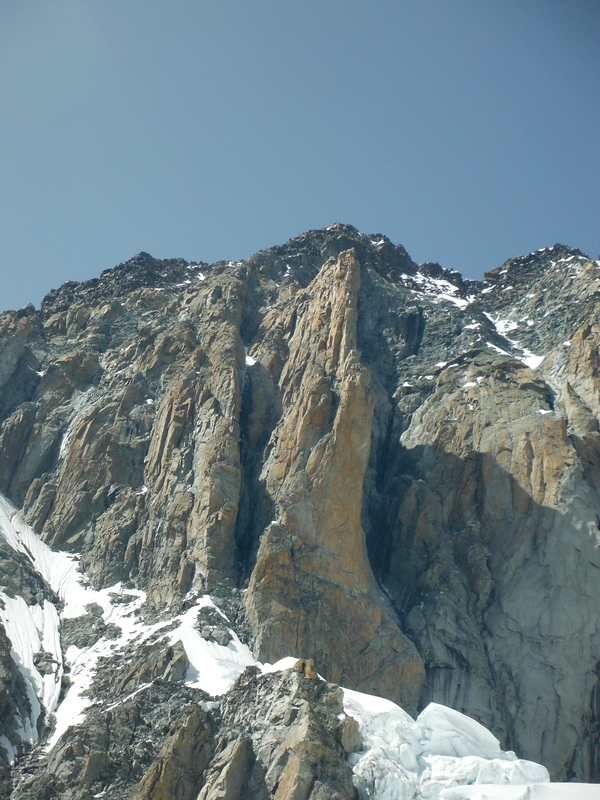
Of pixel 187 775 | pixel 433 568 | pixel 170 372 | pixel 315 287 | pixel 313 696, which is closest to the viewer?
pixel 187 775

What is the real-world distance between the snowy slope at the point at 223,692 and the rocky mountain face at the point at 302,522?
33.5 inches

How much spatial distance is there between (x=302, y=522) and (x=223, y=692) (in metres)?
17.4

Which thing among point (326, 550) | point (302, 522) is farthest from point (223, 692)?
point (302, 522)

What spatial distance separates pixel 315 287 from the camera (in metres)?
87.2

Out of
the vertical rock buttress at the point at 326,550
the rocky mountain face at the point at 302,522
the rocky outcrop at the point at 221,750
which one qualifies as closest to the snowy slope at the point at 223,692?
the rocky mountain face at the point at 302,522

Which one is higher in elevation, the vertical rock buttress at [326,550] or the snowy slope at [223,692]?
the vertical rock buttress at [326,550]

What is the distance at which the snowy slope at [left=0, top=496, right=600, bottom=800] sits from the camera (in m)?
31.8

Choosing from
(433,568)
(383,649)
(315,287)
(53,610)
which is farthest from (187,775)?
(315,287)

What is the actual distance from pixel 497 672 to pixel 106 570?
107ft

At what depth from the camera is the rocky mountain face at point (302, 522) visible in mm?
38438

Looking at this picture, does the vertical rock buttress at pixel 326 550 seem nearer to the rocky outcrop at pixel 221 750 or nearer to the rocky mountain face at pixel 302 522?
the rocky mountain face at pixel 302 522

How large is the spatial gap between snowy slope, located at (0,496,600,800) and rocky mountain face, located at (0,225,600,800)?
0.85 metres

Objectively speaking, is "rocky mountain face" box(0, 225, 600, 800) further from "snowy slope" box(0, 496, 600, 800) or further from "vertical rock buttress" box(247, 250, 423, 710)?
"snowy slope" box(0, 496, 600, 800)

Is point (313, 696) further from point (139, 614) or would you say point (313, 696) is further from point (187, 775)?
point (139, 614)
